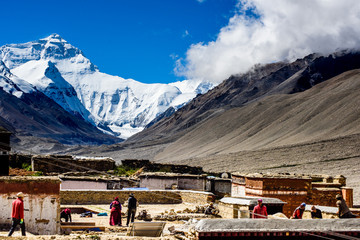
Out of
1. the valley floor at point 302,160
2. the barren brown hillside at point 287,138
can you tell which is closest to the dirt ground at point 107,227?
the barren brown hillside at point 287,138

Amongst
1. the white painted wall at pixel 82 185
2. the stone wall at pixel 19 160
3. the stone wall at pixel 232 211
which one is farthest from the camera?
the stone wall at pixel 19 160

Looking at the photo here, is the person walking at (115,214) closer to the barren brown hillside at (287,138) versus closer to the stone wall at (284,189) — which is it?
the stone wall at (284,189)

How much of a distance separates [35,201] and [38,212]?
268 mm

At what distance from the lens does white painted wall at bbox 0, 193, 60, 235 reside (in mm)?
12133

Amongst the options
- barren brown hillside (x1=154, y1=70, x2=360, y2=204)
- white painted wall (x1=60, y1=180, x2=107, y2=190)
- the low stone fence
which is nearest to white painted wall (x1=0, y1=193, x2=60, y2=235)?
the low stone fence

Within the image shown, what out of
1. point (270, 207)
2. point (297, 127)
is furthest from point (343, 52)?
point (270, 207)

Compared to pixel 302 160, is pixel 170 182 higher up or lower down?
lower down

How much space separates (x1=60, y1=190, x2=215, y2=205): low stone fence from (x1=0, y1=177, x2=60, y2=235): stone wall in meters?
7.68

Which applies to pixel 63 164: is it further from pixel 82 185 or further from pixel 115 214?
pixel 115 214

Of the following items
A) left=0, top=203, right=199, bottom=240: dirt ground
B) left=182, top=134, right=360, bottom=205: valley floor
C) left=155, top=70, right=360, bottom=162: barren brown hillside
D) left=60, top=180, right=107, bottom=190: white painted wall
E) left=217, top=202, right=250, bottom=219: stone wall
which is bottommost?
left=0, top=203, right=199, bottom=240: dirt ground

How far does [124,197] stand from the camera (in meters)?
20.7

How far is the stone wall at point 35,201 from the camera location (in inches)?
480

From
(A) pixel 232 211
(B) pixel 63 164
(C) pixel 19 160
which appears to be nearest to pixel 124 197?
(A) pixel 232 211

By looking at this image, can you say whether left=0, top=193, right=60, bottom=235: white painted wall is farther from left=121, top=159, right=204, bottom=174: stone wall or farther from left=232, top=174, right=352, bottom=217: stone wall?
left=121, top=159, right=204, bottom=174: stone wall
